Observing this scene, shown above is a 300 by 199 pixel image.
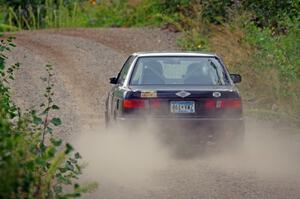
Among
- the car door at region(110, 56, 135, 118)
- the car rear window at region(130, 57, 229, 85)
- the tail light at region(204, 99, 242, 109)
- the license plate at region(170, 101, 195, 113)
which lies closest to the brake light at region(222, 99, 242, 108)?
the tail light at region(204, 99, 242, 109)

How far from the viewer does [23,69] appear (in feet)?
83.9

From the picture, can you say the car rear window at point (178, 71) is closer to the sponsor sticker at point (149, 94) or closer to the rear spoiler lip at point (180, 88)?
the rear spoiler lip at point (180, 88)

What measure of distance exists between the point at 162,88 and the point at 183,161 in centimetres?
99

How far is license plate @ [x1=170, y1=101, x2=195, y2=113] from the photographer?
44.1 feet

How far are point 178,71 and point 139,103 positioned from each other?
4.73 ft

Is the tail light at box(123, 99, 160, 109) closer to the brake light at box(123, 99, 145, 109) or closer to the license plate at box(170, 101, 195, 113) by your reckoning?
the brake light at box(123, 99, 145, 109)

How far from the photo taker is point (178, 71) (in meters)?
14.7

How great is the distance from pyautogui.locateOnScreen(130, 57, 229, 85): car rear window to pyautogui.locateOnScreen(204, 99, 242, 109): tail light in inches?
26.8

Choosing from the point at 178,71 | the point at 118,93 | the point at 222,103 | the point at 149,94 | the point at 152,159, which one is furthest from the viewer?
the point at 178,71

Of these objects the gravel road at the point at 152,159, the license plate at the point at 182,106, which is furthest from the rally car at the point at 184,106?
the gravel road at the point at 152,159

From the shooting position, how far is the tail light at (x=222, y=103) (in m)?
13.5

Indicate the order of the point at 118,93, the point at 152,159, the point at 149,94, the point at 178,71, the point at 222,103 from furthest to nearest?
the point at 178,71
the point at 118,93
the point at 152,159
the point at 222,103
the point at 149,94

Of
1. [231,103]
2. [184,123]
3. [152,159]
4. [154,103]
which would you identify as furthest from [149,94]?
[231,103]

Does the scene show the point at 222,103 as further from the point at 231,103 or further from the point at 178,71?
the point at 178,71
